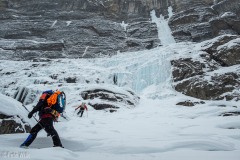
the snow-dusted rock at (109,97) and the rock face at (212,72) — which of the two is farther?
the rock face at (212,72)

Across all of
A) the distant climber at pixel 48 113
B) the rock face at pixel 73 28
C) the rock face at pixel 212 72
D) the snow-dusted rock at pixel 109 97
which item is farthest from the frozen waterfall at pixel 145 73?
the distant climber at pixel 48 113

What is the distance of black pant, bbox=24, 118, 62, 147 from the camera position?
4.98m

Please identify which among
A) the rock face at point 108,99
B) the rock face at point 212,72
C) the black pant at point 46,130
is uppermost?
the rock face at point 212,72

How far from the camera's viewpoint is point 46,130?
16.7 ft

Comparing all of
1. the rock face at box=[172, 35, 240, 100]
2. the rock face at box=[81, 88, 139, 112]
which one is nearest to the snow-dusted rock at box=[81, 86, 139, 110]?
the rock face at box=[81, 88, 139, 112]

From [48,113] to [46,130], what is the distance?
0.35m

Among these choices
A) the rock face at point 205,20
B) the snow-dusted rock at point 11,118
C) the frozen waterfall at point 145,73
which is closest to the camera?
the snow-dusted rock at point 11,118

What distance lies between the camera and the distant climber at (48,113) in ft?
16.5

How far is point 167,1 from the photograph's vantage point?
5547cm

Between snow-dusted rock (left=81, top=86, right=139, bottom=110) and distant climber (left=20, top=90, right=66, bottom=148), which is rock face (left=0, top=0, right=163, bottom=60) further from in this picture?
distant climber (left=20, top=90, right=66, bottom=148)

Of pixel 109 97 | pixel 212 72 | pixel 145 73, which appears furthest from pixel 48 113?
pixel 145 73

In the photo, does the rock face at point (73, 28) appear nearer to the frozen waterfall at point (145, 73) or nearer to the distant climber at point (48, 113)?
the frozen waterfall at point (145, 73)

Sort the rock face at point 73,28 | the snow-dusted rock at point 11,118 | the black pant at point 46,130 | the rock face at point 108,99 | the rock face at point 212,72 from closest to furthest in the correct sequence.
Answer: the black pant at point 46,130 < the snow-dusted rock at point 11,118 < the rock face at point 108,99 < the rock face at point 212,72 < the rock face at point 73,28

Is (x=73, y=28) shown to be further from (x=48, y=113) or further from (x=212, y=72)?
(x=48, y=113)
